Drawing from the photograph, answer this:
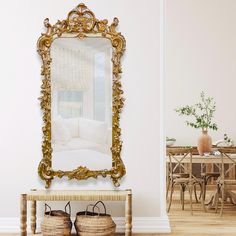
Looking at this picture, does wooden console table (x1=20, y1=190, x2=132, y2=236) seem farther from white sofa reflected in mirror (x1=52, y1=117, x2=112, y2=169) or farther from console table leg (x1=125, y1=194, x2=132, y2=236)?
white sofa reflected in mirror (x1=52, y1=117, x2=112, y2=169)

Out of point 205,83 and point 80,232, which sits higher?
point 205,83

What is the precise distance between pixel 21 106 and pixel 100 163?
3.41ft

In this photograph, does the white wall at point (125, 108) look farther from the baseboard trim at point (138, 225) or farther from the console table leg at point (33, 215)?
the console table leg at point (33, 215)

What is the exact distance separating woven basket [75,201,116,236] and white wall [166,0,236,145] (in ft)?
14.9

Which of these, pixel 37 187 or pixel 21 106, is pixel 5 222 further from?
pixel 21 106

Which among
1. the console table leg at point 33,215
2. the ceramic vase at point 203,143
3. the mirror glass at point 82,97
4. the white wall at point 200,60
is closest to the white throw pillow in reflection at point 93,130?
the mirror glass at point 82,97

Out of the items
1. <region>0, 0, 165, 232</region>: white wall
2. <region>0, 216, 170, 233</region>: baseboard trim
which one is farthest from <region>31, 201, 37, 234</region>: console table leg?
<region>0, 0, 165, 232</region>: white wall

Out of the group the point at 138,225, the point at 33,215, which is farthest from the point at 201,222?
the point at 33,215

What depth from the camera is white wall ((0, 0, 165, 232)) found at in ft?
19.1

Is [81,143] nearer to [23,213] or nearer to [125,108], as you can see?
[125,108]

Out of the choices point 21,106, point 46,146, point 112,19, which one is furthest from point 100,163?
point 112,19

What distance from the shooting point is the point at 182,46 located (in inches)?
388

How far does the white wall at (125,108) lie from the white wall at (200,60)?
156 inches

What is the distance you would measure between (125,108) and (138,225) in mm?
1246
